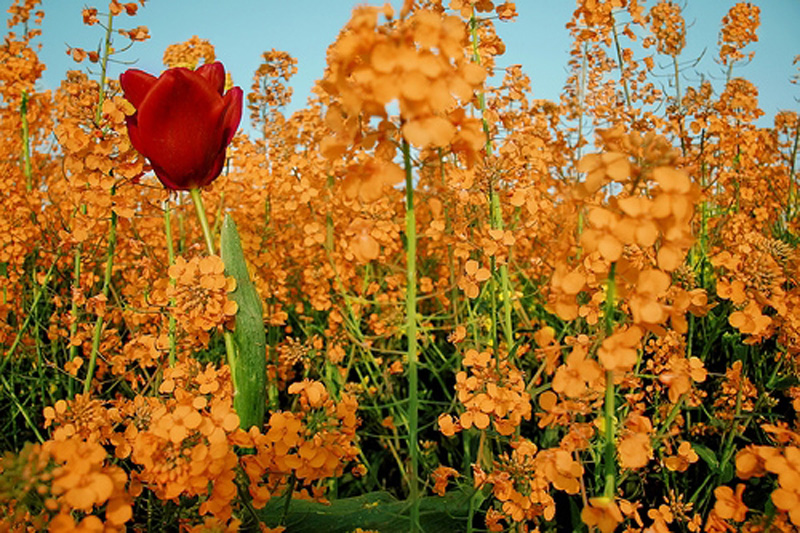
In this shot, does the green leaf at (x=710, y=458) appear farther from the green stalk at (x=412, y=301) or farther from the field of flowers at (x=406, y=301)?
the green stalk at (x=412, y=301)

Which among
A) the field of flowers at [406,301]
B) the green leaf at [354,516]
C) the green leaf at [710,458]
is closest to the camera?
the field of flowers at [406,301]

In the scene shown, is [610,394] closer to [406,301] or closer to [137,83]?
[406,301]

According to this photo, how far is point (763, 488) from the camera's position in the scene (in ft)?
4.52

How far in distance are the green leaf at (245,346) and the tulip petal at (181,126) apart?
12 cm

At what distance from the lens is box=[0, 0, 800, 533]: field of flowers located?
23.3 inches

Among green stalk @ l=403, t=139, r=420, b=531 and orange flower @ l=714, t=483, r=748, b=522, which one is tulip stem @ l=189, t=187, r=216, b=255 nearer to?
green stalk @ l=403, t=139, r=420, b=531

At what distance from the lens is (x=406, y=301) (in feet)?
3.29

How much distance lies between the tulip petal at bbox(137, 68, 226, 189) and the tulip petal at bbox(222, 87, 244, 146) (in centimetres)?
2

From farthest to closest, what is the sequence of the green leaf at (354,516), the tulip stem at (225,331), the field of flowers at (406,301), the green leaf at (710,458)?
the green leaf at (710,458)
the green leaf at (354,516)
the tulip stem at (225,331)
the field of flowers at (406,301)

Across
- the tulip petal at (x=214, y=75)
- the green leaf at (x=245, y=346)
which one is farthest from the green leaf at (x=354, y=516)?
the tulip petal at (x=214, y=75)

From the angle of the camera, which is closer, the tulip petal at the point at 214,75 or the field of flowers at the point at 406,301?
the field of flowers at the point at 406,301

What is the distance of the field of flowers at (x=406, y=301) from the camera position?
59 centimetres

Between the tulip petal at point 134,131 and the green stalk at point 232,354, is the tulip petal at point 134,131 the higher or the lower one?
the higher one

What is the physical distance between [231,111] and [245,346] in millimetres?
411
